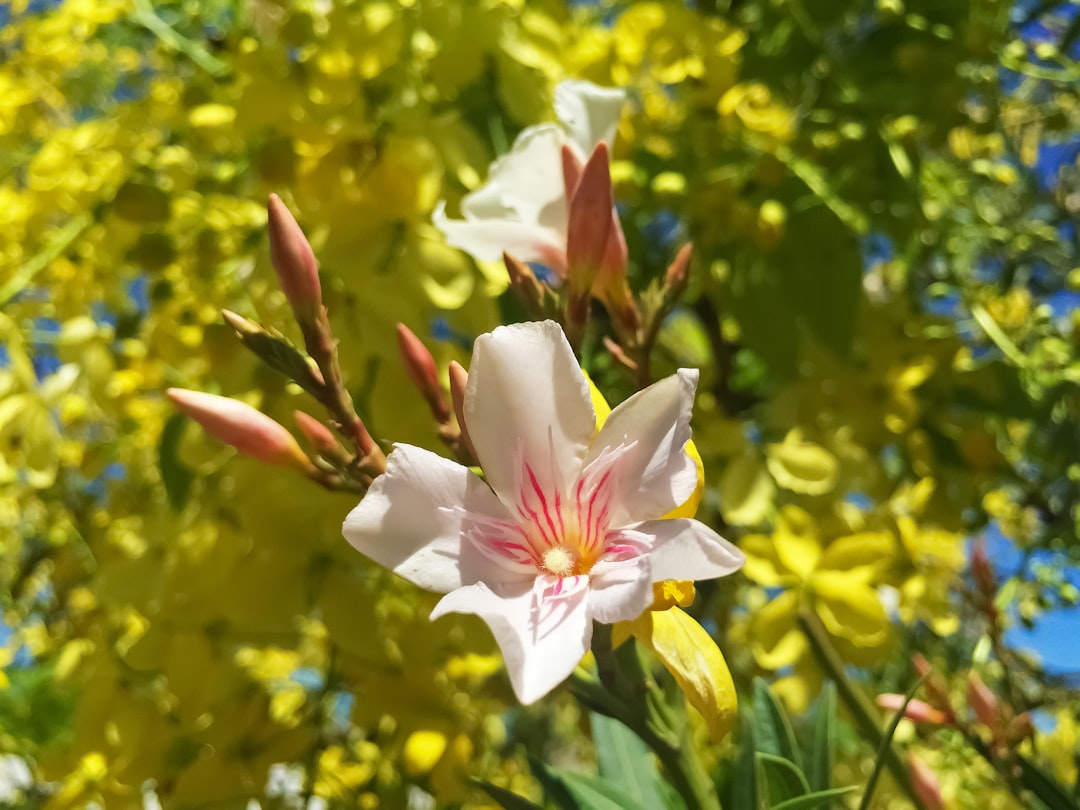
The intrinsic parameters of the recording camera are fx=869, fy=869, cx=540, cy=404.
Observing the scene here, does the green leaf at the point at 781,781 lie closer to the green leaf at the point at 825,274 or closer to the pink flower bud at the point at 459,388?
the pink flower bud at the point at 459,388

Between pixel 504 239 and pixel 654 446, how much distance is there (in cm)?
15

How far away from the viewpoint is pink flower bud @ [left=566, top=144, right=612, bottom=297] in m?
0.29

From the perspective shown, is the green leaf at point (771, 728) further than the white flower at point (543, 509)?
Yes

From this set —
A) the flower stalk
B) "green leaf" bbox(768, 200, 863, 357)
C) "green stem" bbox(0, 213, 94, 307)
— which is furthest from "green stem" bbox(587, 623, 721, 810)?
"green stem" bbox(0, 213, 94, 307)

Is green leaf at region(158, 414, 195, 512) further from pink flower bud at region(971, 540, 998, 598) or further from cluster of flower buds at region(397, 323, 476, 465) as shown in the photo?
pink flower bud at region(971, 540, 998, 598)

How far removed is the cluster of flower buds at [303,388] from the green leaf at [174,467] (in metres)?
0.22

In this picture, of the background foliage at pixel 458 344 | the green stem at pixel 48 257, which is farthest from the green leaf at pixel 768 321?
the green stem at pixel 48 257

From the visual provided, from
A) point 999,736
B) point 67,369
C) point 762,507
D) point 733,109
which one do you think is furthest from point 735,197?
point 67,369

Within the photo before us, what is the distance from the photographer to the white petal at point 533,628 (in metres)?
0.19

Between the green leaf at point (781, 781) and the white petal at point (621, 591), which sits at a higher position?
the white petal at point (621, 591)

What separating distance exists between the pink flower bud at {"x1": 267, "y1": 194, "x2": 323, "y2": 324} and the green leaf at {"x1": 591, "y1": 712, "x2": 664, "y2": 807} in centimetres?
24

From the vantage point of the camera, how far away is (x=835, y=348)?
540mm

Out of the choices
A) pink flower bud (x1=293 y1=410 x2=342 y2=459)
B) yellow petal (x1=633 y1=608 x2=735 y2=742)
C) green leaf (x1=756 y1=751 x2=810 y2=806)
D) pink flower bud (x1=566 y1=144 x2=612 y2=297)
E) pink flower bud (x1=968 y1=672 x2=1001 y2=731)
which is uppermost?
pink flower bud (x1=566 y1=144 x2=612 y2=297)

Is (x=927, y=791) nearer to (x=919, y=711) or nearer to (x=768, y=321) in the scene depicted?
(x=919, y=711)
